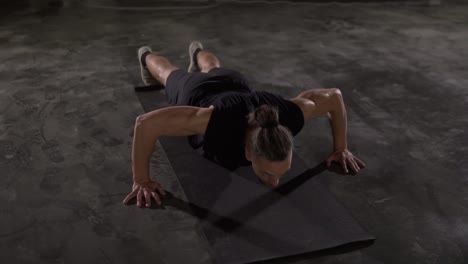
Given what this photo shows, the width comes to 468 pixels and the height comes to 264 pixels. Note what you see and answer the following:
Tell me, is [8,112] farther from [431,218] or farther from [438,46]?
[438,46]

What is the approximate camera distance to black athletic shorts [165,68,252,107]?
238 centimetres

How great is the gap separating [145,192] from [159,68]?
1.07m

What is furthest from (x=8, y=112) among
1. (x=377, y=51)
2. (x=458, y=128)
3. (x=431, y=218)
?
(x=377, y=51)

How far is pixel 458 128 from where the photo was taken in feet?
9.59

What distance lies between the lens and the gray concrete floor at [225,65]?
200 cm

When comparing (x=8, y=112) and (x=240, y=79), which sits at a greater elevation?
(x=240, y=79)

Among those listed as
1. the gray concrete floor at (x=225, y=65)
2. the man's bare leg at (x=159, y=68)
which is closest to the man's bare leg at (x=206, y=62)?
the man's bare leg at (x=159, y=68)

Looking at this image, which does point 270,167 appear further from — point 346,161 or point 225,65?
point 225,65

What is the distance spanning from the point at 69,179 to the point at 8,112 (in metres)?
0.93

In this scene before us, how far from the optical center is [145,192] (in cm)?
219

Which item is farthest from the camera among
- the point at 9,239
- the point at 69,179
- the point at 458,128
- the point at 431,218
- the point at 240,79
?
the point at 458,128

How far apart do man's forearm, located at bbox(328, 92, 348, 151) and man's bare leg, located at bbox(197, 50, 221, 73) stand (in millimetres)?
894

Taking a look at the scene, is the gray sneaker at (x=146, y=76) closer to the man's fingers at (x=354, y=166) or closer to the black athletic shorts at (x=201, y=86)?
the black athletic shorts at (x=201, y=86)

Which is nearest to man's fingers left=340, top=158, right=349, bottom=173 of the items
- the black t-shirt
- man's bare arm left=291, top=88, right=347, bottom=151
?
man's bare arm left=291, top=88, right=347, bottom=151
